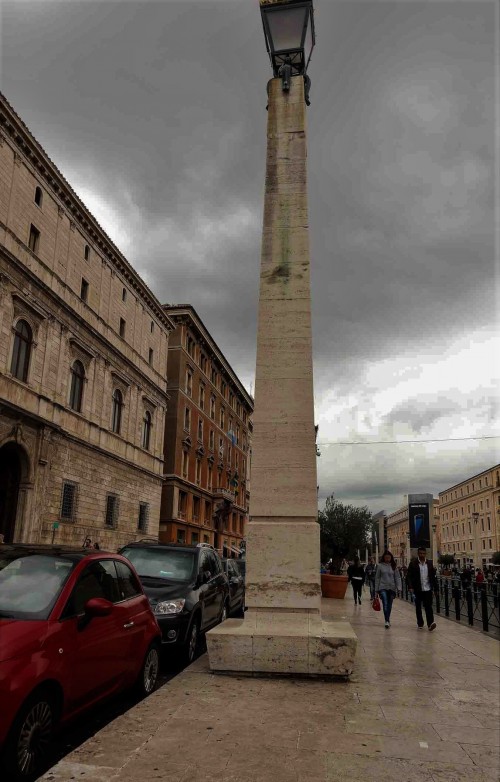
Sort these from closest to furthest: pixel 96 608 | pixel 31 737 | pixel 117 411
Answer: pixel 31 737 < pixel 96 608 < pixel 117 411

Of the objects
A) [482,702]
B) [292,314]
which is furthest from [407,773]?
[292,314]

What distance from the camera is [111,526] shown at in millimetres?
30000

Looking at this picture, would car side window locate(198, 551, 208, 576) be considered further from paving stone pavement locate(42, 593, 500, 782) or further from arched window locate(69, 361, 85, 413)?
arched window locate(69, 361, 85, 413)

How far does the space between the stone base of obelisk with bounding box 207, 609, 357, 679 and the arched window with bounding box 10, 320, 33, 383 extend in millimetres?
18593

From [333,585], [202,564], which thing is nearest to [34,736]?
[202,564]

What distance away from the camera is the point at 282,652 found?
6070 millimetres

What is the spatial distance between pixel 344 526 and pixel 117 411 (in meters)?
24.7

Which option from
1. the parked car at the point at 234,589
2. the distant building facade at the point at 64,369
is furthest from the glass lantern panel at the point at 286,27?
the distant building facade at the point at 64,369

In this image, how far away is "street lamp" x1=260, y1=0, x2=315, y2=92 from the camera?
8305mm

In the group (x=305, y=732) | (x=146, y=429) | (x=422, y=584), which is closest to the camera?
(x=305, y=732)

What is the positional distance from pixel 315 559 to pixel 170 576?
351cm

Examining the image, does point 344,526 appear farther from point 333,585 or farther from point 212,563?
point 212,563

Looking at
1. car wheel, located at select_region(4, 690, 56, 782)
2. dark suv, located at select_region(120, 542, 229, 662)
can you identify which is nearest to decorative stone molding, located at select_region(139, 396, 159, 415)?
dark suv, located at select_region(120, 542, 229, 662)

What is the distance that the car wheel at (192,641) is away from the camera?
27.5ft
